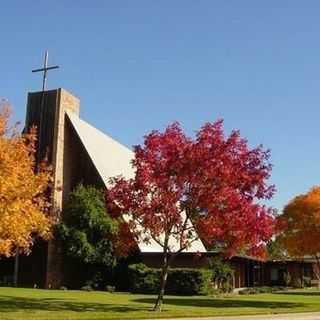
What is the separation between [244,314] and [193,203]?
17.0 feet

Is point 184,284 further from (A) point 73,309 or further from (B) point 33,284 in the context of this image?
(A) point 73,309

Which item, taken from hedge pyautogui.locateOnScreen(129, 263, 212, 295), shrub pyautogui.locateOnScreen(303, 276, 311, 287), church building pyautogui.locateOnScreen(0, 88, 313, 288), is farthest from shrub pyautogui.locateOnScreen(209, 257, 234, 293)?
shrub pyautogui.locateOnScreen(303, 276, 311, 287)

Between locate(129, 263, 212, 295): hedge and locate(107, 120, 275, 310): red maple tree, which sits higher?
locate(107, 120, 275, 310): red maple tree

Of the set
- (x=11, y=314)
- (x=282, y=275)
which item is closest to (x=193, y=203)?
(x=11, y=314)

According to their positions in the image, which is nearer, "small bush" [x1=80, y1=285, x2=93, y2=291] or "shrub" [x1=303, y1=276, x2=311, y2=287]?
"small bush" [x1=80, y1=285, x2=93, y2=291]

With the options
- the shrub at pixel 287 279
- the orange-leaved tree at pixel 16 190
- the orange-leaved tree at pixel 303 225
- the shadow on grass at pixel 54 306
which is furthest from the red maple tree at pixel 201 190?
the shrub at pixel 287 279

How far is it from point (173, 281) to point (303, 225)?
10.2 m

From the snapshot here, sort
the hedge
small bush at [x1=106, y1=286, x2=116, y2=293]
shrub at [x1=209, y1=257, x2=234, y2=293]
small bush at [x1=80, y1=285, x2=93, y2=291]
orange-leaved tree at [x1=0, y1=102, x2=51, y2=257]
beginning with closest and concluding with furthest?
1. orange-leaved tree at [x1=0, y1=102, x2=51, y2=257]
2. the hedge
3. small bush at [x1=106, y1=286, x2=116, y2=293]
4. small bush at [x1=80, y1=285, x2=93, y2=291]
5. shrub at [x1=209, y1=257, x2=234, y2=293]

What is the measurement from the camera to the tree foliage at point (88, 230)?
4467cm

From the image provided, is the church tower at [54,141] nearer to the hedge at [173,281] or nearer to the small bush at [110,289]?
the small bush at [110,289]

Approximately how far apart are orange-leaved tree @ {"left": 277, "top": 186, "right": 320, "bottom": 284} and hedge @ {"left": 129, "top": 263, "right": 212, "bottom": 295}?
6.12 meters

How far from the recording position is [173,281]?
44594mm

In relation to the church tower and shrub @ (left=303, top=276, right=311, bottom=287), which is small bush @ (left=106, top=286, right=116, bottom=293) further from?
shrub @ (left=303, top=276, right=311, bottom=287)

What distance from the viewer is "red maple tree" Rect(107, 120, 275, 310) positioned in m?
27.6
